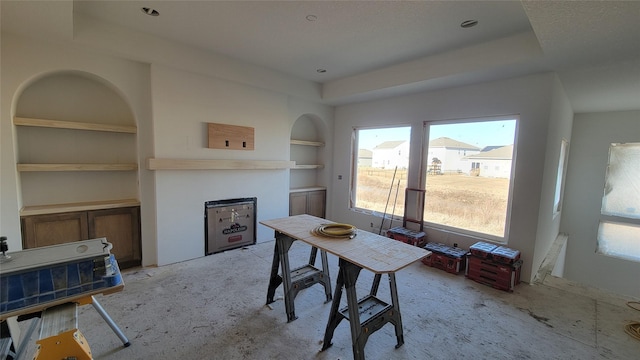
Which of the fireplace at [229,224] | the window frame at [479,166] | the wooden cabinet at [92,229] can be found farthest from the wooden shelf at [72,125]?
the window frame at [479,166]

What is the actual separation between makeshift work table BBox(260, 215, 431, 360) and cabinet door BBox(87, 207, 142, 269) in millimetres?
2209

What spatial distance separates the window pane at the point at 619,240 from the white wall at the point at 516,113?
3298 mm

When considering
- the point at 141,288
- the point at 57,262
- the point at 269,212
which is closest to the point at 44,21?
the point at 57,262

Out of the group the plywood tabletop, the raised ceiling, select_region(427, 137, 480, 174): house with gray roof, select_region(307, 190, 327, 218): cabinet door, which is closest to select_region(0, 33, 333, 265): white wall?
the raised ceiling

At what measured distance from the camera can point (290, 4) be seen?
2361mm

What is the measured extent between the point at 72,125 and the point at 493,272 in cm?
535

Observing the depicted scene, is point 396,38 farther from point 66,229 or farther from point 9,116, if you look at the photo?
point 66,229

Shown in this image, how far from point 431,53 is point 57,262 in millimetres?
4090

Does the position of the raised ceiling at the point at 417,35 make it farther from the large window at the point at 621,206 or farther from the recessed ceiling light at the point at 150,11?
the large window at the point at 621,206

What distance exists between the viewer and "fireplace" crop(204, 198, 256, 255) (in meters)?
3.95

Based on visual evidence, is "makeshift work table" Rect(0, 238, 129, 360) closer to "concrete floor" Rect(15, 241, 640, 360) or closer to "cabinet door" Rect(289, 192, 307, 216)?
"concrete floor" Rect(15, 241, 640, 360)

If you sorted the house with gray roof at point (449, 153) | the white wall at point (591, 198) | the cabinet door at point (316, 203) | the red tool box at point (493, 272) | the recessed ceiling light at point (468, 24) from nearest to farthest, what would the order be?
the recessed ceiling light at point (468, 24) → the red tool box at point (493, 272) → the house with gray roof at point (449, 153) → the white wall at point (591, 198) → the cabinet door at point (316, 203)

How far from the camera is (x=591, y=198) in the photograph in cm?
516

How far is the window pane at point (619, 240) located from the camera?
467 cm
